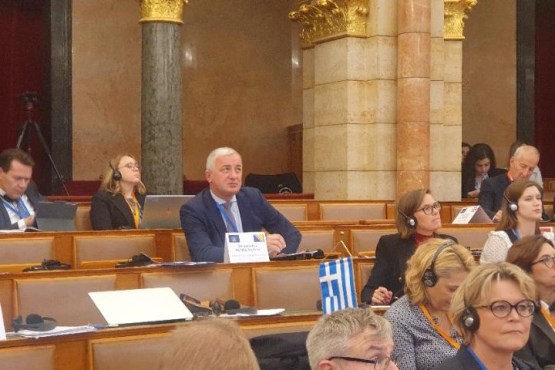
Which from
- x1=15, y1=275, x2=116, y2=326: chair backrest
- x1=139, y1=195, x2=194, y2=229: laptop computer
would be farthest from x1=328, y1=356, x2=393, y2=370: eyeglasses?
x1=139, y1=195, x2=194, y2=229: laptop computer

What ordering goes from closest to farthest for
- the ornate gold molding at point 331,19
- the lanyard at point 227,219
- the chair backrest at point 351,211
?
the lanyard at point 227,219
the chair backrest at point 351,211
the ornate gold molding at point 331,19

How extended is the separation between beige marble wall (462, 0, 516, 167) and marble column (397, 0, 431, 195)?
15.2ft

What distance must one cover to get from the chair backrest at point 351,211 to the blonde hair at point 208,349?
26.1ft

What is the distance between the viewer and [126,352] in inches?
141

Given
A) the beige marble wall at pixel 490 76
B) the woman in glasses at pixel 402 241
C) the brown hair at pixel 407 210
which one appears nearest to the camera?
the woman in glasses at pixel 402 241

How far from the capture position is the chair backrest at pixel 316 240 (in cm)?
729

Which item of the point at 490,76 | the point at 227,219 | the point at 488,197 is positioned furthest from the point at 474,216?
the point at 490,76

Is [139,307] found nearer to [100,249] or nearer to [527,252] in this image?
[527,252]

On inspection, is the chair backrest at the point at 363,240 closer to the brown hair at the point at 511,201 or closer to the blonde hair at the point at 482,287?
the brown hair at the point at 511,201

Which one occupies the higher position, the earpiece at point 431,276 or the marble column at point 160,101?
the marble column at point 160,101

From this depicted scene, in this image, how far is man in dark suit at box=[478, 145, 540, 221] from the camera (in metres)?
8.51

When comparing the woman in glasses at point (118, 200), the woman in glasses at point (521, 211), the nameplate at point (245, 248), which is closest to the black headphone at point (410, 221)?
the woman in glasses at point (521, 211)

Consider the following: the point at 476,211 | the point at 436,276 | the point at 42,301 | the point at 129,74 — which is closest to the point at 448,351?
the point at 436,276

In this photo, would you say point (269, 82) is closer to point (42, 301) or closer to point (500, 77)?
point (500, 77)
